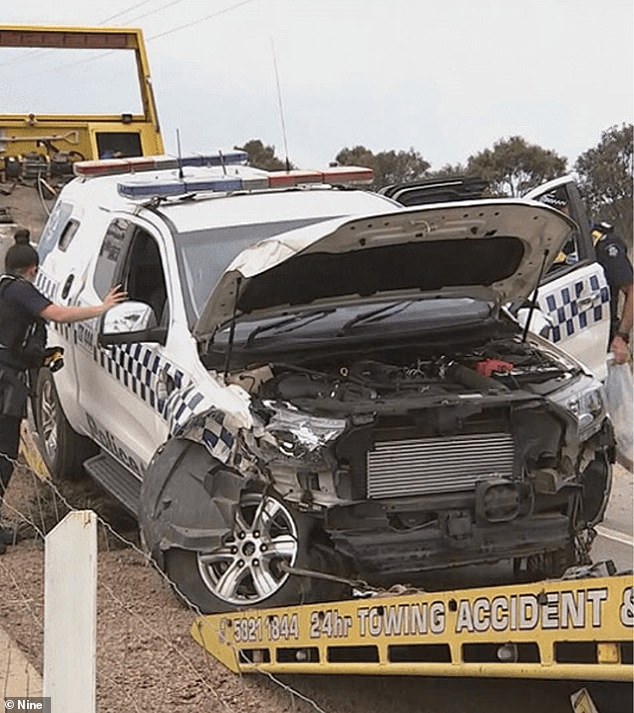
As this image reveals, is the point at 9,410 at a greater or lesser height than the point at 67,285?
lesser

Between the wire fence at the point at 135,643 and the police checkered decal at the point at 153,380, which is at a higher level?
the police checkered decal at the point at 153,380

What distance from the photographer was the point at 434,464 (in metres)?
5.05

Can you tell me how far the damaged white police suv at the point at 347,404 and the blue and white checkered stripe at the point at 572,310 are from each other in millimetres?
931

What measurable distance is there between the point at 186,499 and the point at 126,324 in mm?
930

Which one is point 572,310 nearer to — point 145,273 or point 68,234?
point 145,273

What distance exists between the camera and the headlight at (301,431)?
4910 millimetres

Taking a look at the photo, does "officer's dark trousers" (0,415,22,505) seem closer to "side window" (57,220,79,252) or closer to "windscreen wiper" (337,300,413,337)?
"side window" (57,220,79,252)

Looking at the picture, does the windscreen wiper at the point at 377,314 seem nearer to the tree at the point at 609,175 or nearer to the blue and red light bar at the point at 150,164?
the blue and red light bar at the point at 150,164

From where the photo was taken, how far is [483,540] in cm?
498

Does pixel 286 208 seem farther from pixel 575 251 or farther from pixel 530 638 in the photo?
pixel 530 638

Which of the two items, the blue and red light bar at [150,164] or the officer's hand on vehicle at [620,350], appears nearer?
the officer's hand on vehicle at [620,350]

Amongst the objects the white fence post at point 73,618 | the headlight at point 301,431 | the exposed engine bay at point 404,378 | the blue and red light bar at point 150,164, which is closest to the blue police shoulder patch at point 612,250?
the blue and red light bar at point 150,164

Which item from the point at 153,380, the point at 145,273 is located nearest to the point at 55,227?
the point at 145,273

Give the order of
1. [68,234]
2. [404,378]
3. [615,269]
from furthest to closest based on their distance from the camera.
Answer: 1. [615,269]
2. [68,234]
3. [404,378]
